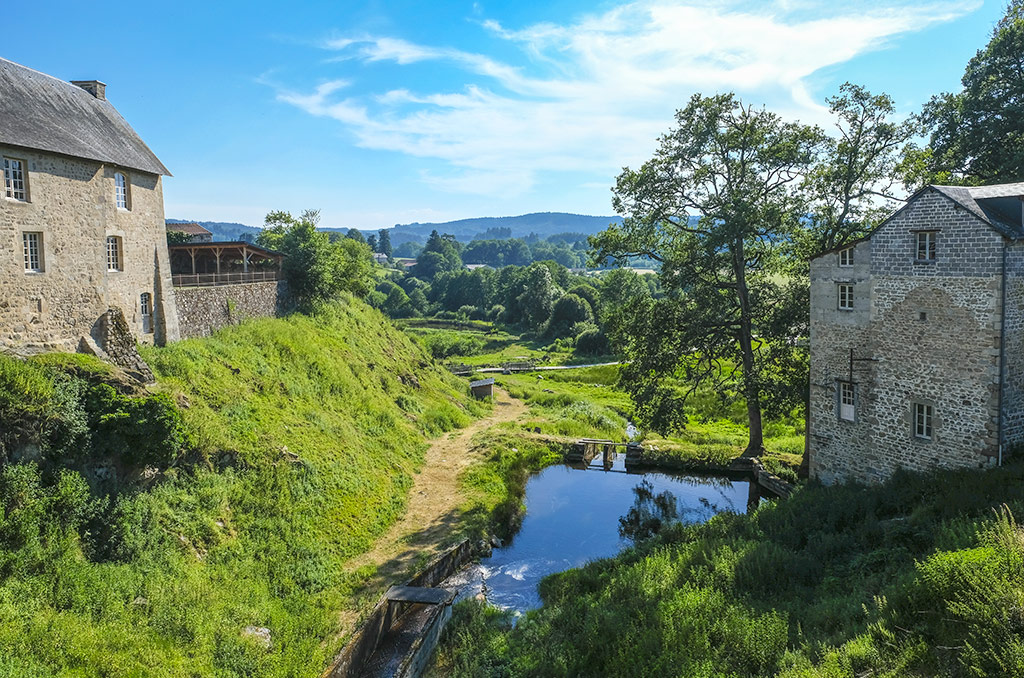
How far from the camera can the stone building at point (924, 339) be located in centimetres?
1756

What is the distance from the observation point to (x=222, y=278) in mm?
29938

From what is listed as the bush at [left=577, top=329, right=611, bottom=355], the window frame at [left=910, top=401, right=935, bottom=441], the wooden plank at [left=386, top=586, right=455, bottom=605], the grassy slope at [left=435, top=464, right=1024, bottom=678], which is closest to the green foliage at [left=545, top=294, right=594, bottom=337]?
the bush at [left=577, top=329, right=611, bottom=355]

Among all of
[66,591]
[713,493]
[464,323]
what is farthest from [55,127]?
[464,323]

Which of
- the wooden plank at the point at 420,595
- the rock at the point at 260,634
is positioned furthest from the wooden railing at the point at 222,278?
the wooden plank at the point at 420,595

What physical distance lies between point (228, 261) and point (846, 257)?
32868mm

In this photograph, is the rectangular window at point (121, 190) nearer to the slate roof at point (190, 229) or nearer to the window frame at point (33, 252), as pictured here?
the window frame at point (33, 252)

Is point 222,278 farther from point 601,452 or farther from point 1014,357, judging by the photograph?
point 1014,357

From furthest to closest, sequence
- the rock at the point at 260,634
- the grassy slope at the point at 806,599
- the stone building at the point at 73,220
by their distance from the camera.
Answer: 1. the stone building at the point at 73,220
2. the rock at the point at 260,634
3. the grassy slope at the point at 806,599

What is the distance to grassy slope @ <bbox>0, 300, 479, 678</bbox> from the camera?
12.6m

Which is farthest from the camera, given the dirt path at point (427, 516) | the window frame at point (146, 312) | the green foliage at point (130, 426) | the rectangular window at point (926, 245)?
the window frame at point (146, 312)

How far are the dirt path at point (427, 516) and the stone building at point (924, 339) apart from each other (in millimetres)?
14347

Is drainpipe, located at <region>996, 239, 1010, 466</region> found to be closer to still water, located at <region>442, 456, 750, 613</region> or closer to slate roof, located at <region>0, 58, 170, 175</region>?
still water, located at <region>442, 456, 750, 613</region>

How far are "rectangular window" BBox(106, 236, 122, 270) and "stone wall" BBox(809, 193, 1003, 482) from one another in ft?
83.6

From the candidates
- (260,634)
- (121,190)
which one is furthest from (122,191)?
(260,634)
